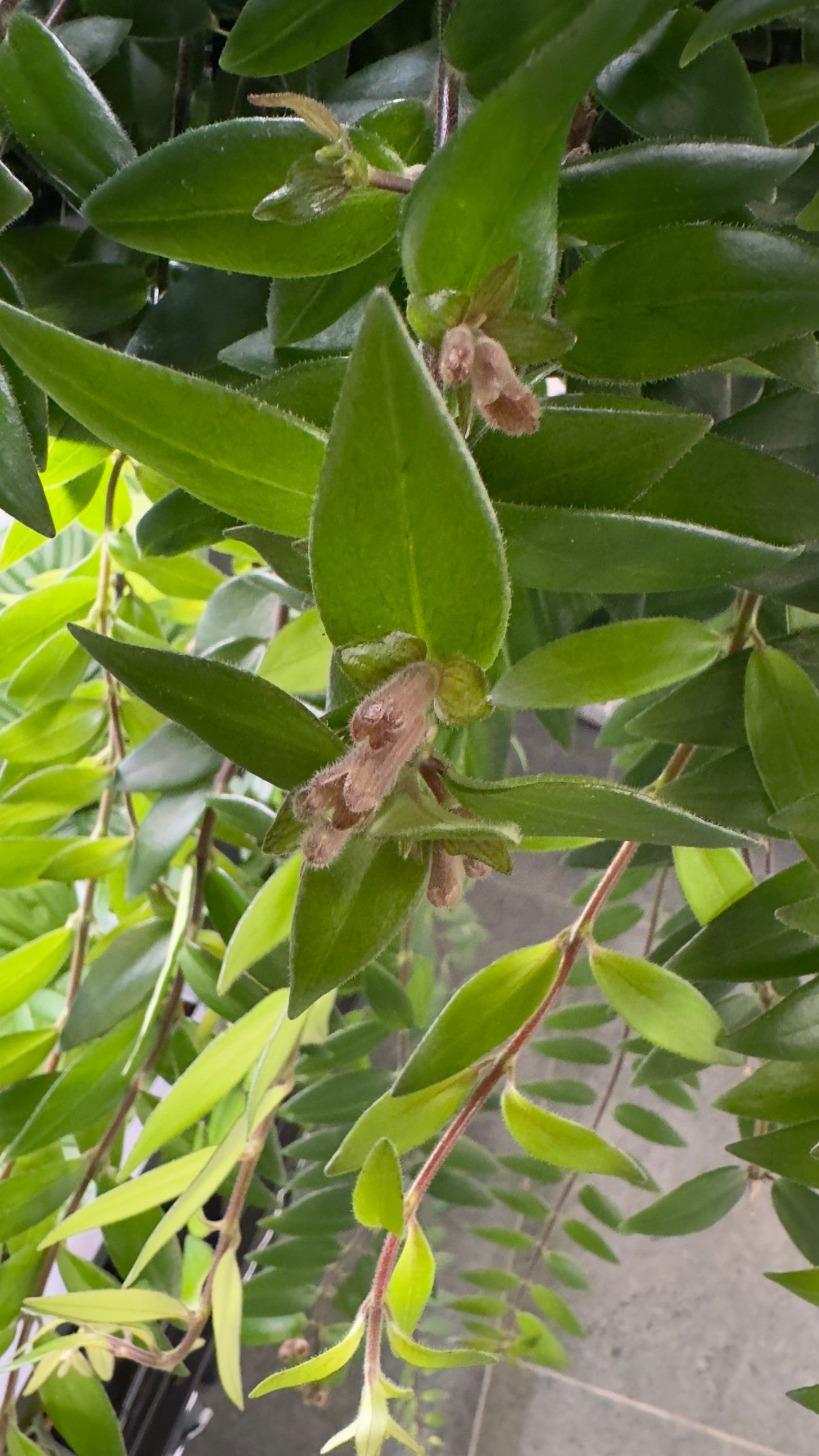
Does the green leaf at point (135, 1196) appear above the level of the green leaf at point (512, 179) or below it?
below

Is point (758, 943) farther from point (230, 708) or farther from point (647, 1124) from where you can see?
point (647, 1124)

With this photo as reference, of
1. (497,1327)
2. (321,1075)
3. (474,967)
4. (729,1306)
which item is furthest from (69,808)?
A: (729,1306)

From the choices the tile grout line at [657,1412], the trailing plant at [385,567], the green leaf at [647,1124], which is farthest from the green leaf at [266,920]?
the tile grout line at [657,1412]

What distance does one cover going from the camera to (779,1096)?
10.8 inches

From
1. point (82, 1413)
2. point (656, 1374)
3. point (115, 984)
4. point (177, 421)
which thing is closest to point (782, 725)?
point (177, 421)

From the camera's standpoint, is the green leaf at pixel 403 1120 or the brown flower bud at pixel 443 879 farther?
the green leaf at pixel 403 1120

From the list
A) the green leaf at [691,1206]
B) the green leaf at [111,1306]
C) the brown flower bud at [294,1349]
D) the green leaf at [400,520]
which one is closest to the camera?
the green leaf at [400,520]

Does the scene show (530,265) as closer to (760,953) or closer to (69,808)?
(760,953)

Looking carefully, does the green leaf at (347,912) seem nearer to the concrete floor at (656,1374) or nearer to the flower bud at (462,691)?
the flower bud at (462,691)

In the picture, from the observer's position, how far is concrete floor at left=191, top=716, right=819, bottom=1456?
1074 mm

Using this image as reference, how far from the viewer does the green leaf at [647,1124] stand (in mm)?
676

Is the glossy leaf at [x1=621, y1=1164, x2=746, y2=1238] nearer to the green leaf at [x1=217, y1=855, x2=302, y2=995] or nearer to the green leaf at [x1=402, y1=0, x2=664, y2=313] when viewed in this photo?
the green leaf at [x1=217, y1=855, x2=302, y2=995]

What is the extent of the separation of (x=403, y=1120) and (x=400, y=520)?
208mm

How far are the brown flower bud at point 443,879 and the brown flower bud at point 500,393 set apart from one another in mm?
72
